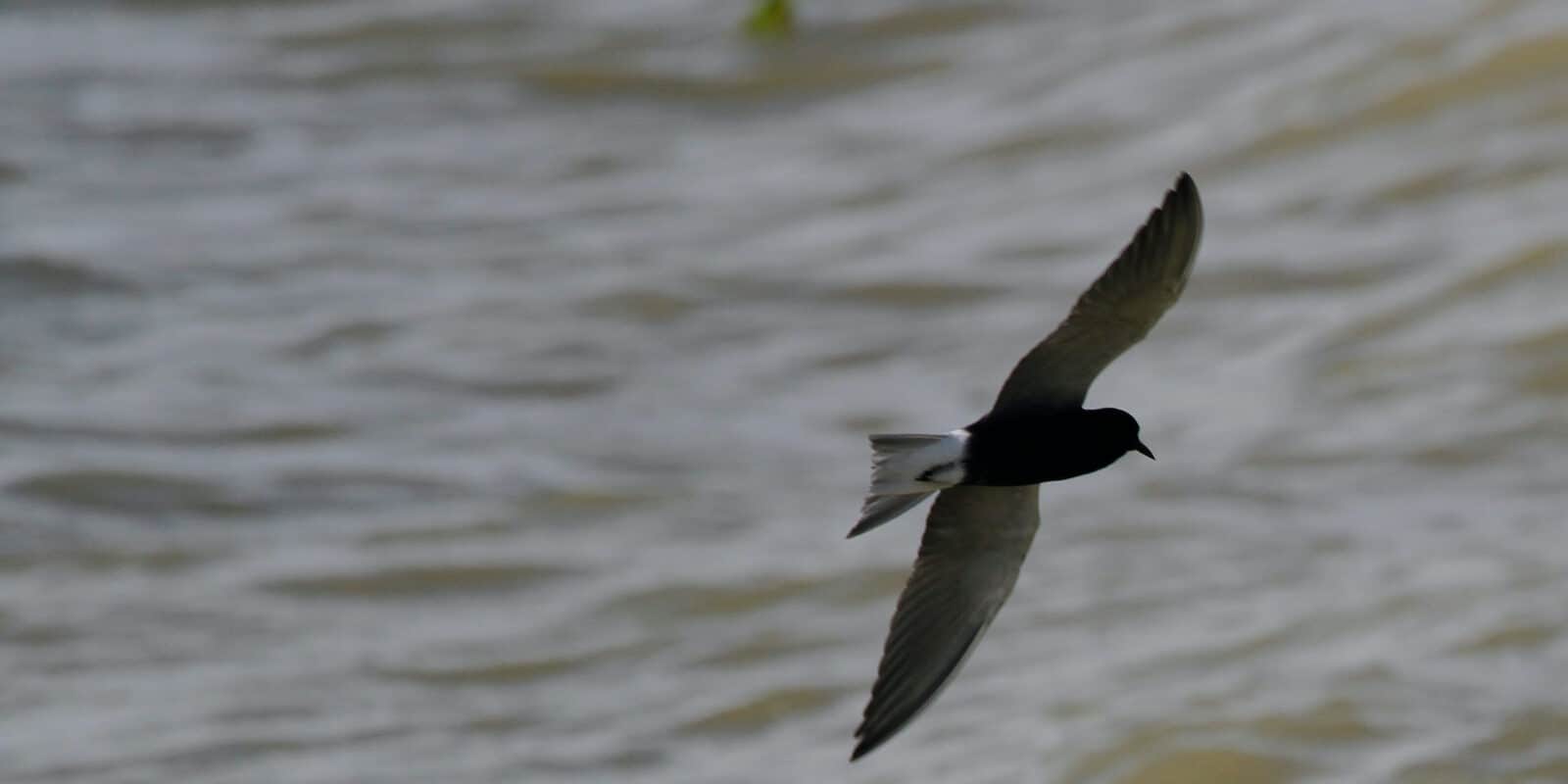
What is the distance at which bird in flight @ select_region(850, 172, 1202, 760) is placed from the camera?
12.4 ft

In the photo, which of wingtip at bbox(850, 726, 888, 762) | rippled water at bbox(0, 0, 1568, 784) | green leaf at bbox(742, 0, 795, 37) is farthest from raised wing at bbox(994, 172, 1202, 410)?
green leaf at bbox(742, 0, 795, 37)

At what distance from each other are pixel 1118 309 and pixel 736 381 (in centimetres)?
460

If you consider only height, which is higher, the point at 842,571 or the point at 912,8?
the point at 912,8

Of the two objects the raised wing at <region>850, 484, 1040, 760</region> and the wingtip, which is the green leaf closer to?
the raised wing at <region>850, 484, 1040, 760</region>

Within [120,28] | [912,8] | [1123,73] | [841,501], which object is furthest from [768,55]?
[841,501]

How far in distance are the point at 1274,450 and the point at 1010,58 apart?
3.16 m

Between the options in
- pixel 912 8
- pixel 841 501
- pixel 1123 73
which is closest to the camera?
pixel 841 501

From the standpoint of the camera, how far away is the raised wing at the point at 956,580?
167 inches

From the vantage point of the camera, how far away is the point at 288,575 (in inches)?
288

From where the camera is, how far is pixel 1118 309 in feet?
12.6

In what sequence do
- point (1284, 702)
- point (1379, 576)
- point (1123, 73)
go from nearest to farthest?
point (1284, 702) → point (1379, 576) → point (1123, 73)

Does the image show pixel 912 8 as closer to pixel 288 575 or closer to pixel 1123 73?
pixel 1123 73

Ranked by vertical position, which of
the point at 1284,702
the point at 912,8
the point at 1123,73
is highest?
the point at 912,8

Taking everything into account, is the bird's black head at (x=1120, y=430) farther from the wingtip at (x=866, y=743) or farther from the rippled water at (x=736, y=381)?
the rippled water at (x=736, y=381)
